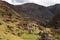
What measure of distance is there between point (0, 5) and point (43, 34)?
59743 mm

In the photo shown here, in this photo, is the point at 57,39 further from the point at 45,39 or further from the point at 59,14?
the point at 59,14

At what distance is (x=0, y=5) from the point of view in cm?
11006

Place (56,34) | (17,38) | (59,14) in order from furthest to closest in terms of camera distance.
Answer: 1. (59,14)
2. (56,34)
3. (17,38)

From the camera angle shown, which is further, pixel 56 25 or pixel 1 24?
pixel 56 25

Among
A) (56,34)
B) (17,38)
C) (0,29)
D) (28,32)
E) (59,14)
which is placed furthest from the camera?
(59,14)

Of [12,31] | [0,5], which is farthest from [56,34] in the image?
[0,5]

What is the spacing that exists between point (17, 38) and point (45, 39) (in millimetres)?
7603

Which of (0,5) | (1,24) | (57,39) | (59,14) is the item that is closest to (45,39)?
(57,39)

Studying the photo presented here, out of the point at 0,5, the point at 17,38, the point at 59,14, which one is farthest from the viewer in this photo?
the point at 0,5

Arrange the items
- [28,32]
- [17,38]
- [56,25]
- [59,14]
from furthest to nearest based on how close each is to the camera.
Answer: [59,14] < [56,25] < [28,32] < [17,38]

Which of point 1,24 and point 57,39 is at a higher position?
point 1,24

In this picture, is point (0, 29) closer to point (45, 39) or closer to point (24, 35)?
point (24, 35)

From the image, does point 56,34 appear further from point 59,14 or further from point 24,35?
point 59,14

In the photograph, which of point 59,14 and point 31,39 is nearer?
point 31,39
